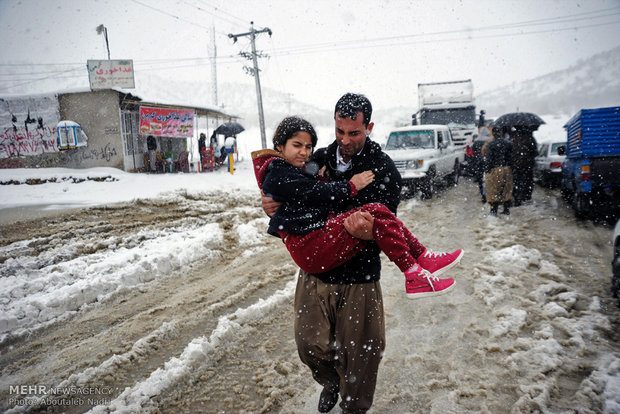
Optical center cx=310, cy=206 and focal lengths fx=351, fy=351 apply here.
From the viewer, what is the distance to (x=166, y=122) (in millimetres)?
18594

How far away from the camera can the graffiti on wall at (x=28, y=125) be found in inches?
631

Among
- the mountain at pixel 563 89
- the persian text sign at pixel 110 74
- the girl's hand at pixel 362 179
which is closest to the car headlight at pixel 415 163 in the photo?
the girl's hand at pixel 362 179

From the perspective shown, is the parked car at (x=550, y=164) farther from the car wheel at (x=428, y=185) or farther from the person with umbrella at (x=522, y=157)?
the car wheel at (x=428, y=185)

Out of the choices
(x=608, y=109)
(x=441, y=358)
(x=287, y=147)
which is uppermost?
(x=608, y=109)

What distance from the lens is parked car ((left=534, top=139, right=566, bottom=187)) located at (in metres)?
12.2

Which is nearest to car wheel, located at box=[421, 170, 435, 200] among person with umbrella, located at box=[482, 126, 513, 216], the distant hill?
person with umbrella, located at box=[482, 126, 513, 216]

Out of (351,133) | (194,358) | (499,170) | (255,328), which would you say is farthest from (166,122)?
(351,133)

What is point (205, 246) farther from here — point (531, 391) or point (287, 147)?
point (531, 391)

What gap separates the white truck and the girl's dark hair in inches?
627

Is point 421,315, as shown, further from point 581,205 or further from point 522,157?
point 522,157

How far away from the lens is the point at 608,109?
7.50 metres

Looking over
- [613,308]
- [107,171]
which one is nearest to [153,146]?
[107,171]

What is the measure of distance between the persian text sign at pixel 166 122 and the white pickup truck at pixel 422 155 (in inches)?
478

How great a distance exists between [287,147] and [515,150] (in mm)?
10004
